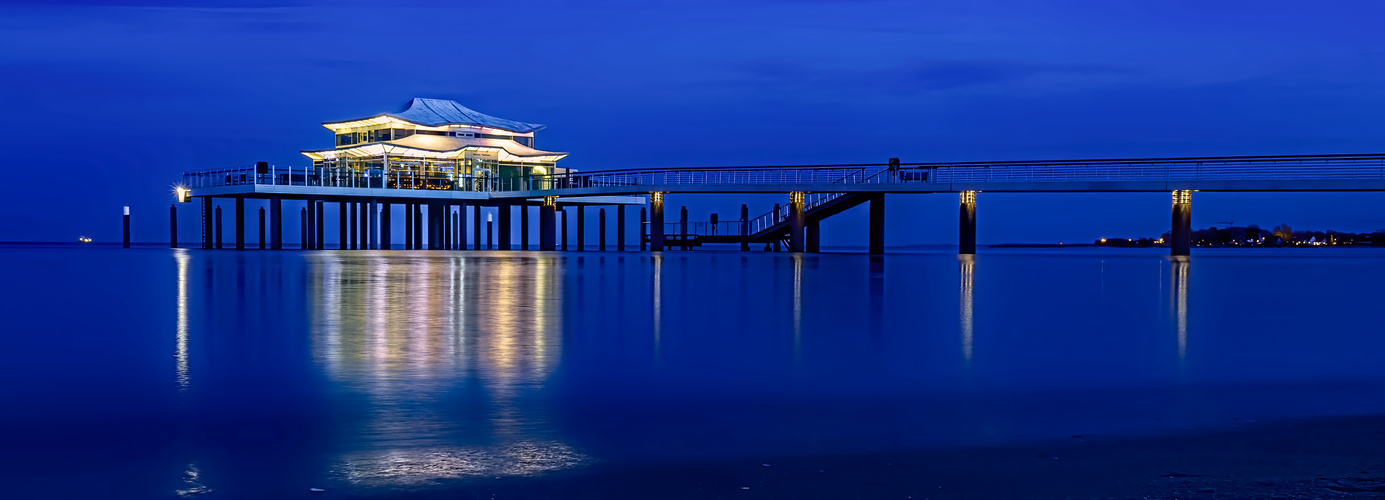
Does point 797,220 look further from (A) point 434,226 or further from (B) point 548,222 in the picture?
(A) point 434,226

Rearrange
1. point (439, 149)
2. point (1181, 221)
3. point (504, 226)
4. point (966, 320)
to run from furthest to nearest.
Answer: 1. point (504, 226)
2. point (439, 149)
3. point (1181, 221)
4. point (966, 320)

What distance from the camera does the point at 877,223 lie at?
142 ft

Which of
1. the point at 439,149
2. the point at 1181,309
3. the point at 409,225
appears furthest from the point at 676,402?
the point at 409,225

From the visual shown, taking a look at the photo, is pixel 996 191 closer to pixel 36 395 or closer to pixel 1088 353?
pixel 1088 353

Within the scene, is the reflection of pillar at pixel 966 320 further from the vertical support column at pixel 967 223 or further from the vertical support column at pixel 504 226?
the vertical support column at pixel 504 226

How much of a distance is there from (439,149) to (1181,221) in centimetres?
3171

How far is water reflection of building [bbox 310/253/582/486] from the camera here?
3.61 metres

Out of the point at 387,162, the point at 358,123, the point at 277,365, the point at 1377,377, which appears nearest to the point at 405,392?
the point at 277,365

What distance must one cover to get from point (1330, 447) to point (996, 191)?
115 feet

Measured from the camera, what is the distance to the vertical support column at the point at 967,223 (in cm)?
3888

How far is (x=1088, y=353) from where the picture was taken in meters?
7.31

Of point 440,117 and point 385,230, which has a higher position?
point 440,117

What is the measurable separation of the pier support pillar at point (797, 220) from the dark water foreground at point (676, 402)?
30.0 meters

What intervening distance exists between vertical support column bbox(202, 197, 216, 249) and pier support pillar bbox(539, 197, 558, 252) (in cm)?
1428
